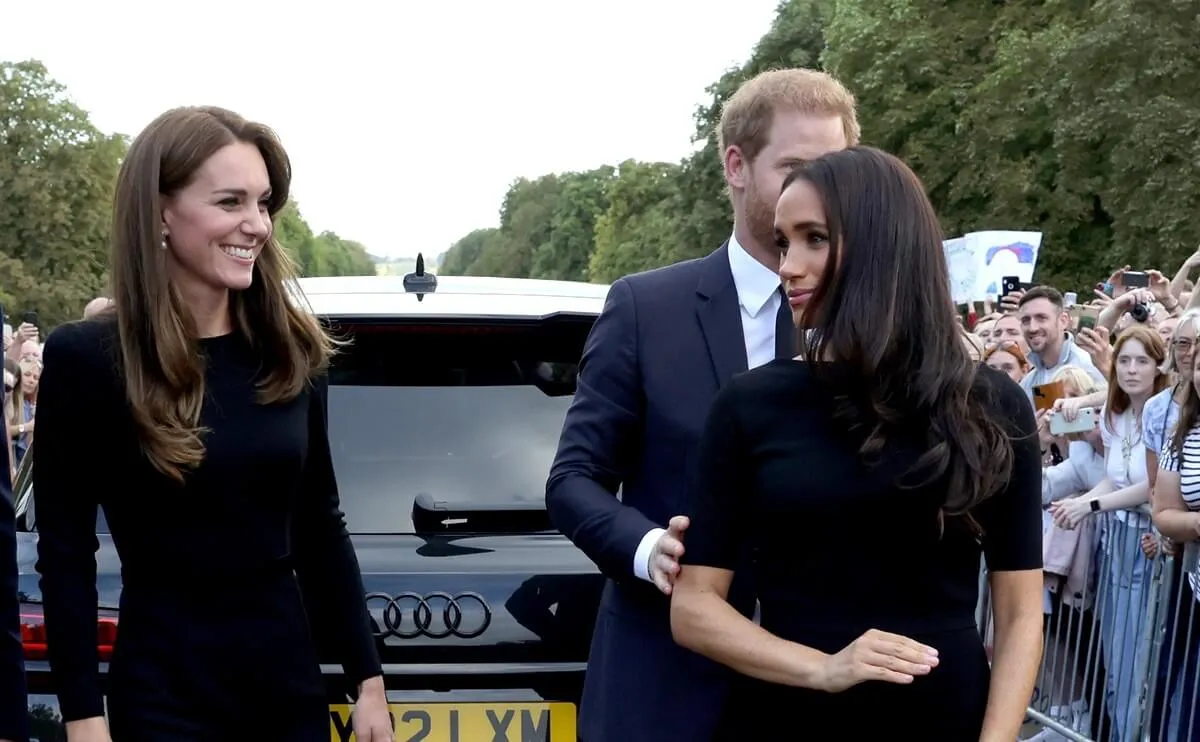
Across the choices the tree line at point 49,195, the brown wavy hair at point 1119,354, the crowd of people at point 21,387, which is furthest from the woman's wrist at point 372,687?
the tree line at point 49,195

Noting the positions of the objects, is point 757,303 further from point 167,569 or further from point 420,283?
point 420,283

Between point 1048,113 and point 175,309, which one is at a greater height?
point 1048,113

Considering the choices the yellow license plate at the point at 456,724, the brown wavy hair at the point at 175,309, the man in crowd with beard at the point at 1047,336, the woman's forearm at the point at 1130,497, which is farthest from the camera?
the man in crowd with beard at the point at 1047,336

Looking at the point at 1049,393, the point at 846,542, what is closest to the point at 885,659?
the point at 846,542

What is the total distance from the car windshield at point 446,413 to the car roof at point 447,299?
4 centimetres

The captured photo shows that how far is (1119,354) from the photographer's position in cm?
806

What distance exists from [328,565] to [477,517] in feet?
2.16

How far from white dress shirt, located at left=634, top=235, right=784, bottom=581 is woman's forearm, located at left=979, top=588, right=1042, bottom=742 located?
0.87m

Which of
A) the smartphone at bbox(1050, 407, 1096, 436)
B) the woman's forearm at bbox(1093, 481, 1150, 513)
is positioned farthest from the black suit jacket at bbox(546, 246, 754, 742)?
the smartphone at bbox(1050, 407, 1096, 436)

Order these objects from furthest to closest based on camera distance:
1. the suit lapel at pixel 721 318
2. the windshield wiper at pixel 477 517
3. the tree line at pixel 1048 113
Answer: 1. the tree line at pixel 1048 113
2. the windshield wiper at pixel 477 517
3. the suit lapel at pixel 721 318

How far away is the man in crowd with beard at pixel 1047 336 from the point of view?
1048 centimetres

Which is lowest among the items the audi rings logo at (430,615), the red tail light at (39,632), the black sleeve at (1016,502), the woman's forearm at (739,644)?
the red tail light at (39,632)

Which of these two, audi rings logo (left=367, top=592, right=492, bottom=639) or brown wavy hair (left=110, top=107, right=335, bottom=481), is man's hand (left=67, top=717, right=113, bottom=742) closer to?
brown wavy hair (left=110, top=107, right=335, bottom=481)

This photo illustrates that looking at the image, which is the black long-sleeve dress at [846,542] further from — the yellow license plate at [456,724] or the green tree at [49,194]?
the green tree at [49,194]
